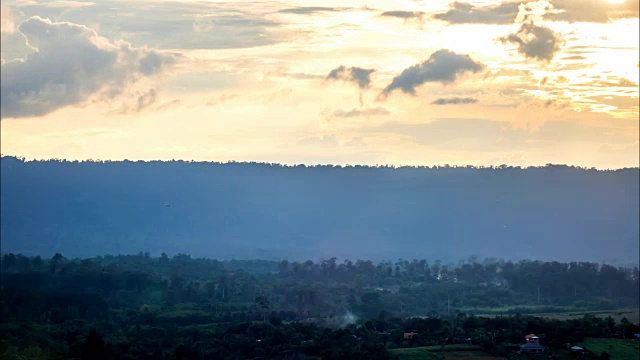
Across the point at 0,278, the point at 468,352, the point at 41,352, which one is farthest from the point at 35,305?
the point at 468,352

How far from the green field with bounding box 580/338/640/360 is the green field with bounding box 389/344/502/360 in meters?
10.9

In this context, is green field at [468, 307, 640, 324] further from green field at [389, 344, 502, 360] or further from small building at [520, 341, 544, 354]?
green field at [389, 344, 502, 360]

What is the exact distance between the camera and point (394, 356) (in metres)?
115

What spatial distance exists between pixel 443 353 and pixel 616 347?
1902 centimetres

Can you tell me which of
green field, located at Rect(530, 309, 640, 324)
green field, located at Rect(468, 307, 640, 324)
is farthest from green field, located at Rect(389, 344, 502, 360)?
green field, located at Rect(468, 307, 640, 324)

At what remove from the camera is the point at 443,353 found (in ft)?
391

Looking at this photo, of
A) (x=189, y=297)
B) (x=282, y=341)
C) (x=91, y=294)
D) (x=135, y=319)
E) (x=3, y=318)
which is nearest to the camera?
(x=282, y=341)

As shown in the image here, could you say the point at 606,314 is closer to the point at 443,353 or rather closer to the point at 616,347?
the point at 616,347

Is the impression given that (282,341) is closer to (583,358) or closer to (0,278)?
(583,358)

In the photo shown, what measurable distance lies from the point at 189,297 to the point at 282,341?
60.1 m

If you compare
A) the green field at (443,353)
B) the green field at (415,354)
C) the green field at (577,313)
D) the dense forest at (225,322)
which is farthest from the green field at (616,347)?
the green field at (577,313)

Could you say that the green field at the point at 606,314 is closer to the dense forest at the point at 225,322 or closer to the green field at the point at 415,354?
the dense forest at the point at 225,322

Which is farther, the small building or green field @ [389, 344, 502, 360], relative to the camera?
the small building

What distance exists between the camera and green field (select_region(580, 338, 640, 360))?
123m
